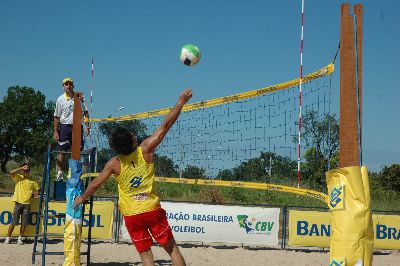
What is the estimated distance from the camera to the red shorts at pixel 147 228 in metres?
4.64

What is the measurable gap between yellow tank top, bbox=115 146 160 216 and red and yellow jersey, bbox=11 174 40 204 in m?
6.61

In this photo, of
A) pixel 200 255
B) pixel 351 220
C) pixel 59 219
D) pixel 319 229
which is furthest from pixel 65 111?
pixel 319 229

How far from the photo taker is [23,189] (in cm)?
1077

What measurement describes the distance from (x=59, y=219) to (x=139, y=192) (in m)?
6.91

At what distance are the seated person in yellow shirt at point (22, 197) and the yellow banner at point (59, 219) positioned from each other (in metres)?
0.20

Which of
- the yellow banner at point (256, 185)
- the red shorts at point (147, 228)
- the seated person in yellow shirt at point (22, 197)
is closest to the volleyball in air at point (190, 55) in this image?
the red shorts at point (147, 228)

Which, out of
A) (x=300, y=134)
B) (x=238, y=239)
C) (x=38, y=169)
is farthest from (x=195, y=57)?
(x=38, y=169)

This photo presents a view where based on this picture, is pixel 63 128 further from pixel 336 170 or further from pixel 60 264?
pixel 336 170

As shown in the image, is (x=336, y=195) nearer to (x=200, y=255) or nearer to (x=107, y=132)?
(x=200, y=255)

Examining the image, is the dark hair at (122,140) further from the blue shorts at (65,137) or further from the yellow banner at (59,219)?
the yellow banner at (59,219)

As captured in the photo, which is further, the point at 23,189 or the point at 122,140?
the point at 23,189

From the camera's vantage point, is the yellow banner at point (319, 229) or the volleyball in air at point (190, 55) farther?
the yellow banner at point (319, 229)

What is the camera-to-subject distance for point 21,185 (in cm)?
1081

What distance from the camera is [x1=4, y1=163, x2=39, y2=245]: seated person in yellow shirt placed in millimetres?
10648
